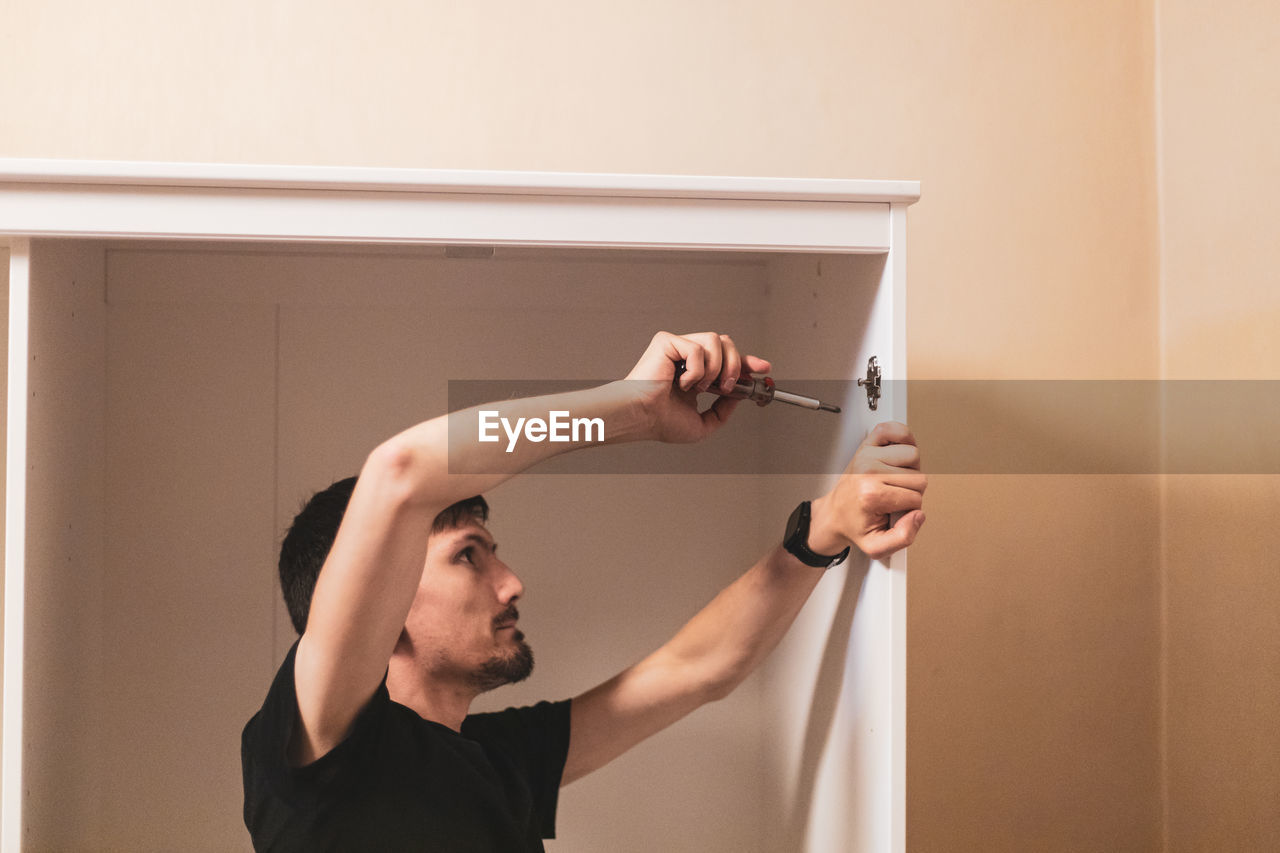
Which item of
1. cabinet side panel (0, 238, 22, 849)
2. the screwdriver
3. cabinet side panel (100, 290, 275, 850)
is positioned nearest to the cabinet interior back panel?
cabinet side panel (100, 290, 275, 850)

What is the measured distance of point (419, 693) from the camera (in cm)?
95

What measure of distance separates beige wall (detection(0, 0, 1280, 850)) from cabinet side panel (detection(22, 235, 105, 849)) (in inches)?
12.7

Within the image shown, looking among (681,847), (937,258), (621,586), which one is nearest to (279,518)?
(621,586)

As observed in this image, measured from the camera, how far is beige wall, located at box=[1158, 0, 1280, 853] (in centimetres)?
105

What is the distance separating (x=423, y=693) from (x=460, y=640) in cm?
7

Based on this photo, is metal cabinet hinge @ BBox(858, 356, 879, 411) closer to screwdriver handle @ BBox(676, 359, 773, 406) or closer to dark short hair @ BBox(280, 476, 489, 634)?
screwdriver handle @ BBox(676, 359, 773, 406)

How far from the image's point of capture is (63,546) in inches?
34.1

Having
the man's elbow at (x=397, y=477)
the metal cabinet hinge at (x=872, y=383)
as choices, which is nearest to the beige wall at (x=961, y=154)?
the metal cabinet hinge at (x=872, y=383)

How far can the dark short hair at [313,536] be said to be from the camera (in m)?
0.97

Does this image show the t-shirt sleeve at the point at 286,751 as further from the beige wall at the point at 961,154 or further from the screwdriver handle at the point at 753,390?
the beige wall at the point at 961,154

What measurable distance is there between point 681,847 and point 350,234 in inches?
34.1

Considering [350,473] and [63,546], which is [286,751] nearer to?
[63,546]

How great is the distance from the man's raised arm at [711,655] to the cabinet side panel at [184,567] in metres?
0.42

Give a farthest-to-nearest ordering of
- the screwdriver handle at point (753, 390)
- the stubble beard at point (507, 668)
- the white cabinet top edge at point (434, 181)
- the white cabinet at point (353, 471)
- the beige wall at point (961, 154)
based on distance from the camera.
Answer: the beige wall at point (961, 154)
the stubble beard at point (507, 668)
the white cabinet at point (353, 471)
the screwdriver handle at point (753, 390)
the white cabinet top edge at point (434, 181)
